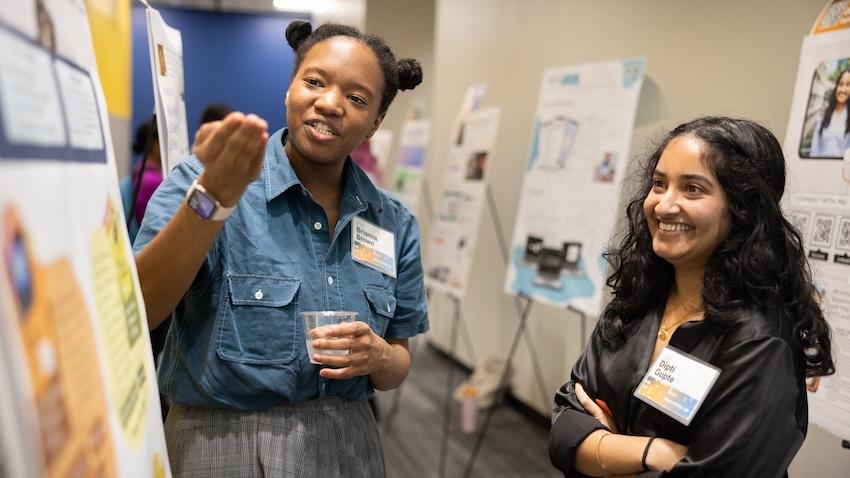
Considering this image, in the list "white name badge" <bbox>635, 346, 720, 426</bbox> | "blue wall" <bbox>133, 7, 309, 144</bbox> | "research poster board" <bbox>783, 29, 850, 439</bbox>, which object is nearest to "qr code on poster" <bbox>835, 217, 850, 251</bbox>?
"research poster board" <bbox>783, 29, 850, 439</bbox>

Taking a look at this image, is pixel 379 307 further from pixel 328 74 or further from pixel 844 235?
pixel 844 235

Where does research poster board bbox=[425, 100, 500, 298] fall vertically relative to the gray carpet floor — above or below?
above

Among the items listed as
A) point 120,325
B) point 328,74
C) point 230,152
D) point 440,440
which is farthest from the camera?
point 440,440

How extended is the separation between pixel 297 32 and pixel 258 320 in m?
0.66

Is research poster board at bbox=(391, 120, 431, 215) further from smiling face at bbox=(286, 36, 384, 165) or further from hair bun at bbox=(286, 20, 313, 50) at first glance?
smiling face at bbox=(286, 36, 384, 165)

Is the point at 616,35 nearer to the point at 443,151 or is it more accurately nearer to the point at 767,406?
the point at 443,151

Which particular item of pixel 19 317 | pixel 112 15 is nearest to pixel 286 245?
pixel 19 317

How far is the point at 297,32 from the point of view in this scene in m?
1.45

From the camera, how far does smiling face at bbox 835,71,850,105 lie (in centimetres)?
176

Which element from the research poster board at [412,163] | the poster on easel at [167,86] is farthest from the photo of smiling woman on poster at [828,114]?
the research poster board at [412,163]

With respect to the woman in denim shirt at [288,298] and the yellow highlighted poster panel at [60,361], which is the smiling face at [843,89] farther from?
the yellow highlighted poster panel at [60,361]

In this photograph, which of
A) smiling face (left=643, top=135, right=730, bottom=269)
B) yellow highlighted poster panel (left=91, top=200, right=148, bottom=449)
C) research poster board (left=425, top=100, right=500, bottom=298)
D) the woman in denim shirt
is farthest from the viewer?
research poster board (left=425, top=100, right=500, bottom=298)

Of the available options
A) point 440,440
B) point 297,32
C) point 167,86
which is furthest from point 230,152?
point 440,440

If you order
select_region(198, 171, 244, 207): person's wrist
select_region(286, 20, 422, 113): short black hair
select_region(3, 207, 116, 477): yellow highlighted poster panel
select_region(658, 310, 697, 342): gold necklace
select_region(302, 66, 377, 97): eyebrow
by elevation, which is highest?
select_region(286, 20, 422, 113): short black hair
